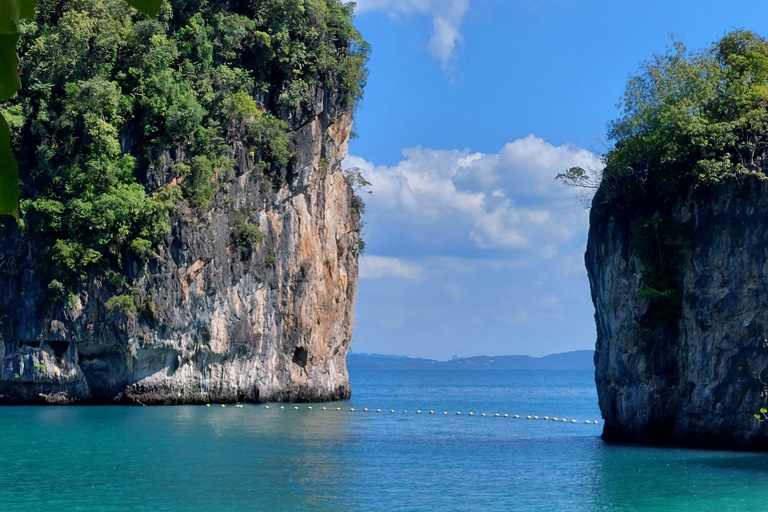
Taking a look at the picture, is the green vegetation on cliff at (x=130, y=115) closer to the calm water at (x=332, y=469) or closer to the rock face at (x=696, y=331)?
the calm water at (x=332, y=469)

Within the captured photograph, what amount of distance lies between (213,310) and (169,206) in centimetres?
515

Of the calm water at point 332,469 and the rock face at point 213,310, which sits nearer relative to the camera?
the calm water at point 332,469

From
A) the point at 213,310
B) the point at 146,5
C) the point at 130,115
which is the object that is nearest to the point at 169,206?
the point at 130,115

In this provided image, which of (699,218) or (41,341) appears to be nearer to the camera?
(699,218)

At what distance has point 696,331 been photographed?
21484 mm

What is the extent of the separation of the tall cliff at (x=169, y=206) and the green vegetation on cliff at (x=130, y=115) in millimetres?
85

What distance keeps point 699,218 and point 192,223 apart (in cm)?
2132

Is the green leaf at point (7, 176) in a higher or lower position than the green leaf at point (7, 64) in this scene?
lower

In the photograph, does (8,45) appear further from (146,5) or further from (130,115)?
(130,115)

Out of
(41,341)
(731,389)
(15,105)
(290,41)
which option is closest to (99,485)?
(731,389)

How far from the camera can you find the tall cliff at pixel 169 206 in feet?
114

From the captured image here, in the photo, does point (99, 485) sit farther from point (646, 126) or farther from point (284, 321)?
point (284, 321)

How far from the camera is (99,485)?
17.3 m

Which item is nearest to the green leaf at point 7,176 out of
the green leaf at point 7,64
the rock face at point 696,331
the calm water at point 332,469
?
the green leaf at point 7,64
